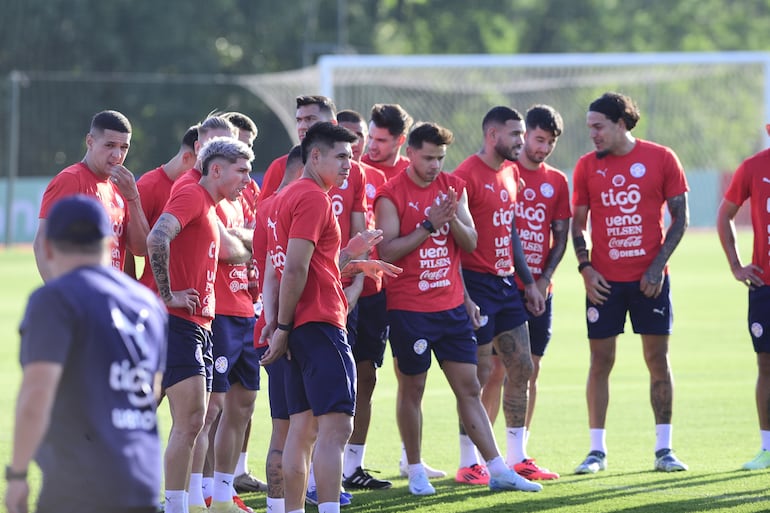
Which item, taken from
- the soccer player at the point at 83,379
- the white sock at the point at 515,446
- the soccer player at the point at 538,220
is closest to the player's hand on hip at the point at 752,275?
the soccer player at the point at 538,220

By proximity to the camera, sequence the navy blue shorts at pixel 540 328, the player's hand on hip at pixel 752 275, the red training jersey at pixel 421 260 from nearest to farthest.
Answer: the red training jersey at pixel 421 260 → the player's hand on hip at pixel 752 275 → the navy blue shorts at pixel 540 328

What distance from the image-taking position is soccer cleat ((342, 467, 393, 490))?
8375mm

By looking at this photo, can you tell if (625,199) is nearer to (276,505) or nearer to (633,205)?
(633,205)

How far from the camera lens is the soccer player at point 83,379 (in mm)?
4113

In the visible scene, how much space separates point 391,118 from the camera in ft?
28.7

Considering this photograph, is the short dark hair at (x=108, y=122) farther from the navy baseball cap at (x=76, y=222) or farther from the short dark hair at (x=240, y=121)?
the navy baseball cap at (x=76, y=222)

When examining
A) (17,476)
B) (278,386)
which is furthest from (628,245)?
(17,476)

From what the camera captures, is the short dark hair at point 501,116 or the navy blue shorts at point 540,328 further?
the navy blue shorts at point 540,328

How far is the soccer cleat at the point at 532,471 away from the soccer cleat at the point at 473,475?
0.24 meters

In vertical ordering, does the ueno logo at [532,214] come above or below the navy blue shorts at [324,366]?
above

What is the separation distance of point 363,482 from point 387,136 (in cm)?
247

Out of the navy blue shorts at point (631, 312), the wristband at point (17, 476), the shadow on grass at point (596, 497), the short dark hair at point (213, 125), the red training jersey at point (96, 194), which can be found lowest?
the shadow on grass at point (596, 497)

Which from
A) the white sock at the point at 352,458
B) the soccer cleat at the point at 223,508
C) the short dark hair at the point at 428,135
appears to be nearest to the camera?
the soccer cleat at the point at 223,508

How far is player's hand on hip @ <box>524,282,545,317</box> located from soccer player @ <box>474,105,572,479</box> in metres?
0.07
